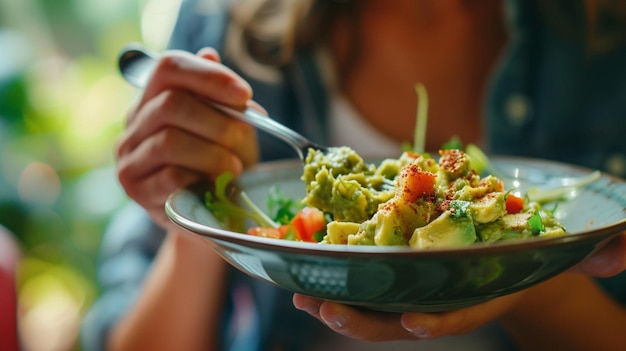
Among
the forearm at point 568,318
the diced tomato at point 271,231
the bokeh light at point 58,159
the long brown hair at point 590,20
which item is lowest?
the bokeh light at point 58,159

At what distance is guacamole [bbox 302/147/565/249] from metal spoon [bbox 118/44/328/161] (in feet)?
0.34

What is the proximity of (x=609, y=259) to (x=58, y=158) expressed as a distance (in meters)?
2.31

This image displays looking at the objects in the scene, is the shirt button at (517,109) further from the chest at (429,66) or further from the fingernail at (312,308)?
the fingernail at (312,308)

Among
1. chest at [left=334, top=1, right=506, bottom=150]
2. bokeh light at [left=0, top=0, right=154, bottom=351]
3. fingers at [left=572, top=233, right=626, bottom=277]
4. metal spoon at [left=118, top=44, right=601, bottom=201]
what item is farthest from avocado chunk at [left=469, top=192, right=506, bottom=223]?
bokeh light at [left=0, top=0, right=154, bottom=351]

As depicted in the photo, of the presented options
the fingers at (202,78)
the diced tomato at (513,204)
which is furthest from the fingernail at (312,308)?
the fingers at (202,78)

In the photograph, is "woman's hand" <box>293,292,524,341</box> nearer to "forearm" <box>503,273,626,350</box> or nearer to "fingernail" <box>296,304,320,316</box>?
"fingernail" <box>296,304,320,316</box>

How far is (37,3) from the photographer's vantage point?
2.79 meters

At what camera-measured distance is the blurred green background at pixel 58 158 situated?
95.6 inches

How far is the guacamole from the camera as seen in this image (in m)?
0.65

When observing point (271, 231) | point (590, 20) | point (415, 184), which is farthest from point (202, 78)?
point (590, 20)

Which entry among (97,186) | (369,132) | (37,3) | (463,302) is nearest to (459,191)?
(463,302)

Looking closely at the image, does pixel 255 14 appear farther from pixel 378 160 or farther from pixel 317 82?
pixel 378 160

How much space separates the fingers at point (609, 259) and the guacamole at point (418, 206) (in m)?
0.04

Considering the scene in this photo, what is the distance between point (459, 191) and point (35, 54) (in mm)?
2376
